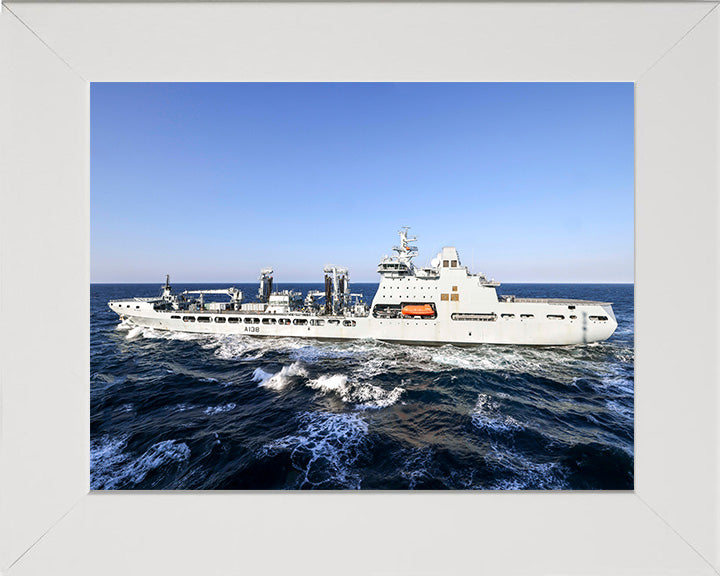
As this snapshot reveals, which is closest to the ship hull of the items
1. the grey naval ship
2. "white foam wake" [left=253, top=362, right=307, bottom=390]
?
the grey naval ship

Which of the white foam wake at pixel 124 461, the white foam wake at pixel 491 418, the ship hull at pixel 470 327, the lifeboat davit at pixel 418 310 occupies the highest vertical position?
the lifeboat davit at pixel 418 310

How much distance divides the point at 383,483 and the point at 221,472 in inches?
102

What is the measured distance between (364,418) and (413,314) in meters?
7.62

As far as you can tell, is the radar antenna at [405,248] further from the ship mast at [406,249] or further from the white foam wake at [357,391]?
the white foam wake at [357,391]

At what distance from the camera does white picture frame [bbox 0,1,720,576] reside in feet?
5.22

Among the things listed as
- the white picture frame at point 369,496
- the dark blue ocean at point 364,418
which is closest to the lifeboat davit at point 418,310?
the dark blue ocean at point 364,418

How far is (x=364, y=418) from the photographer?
19.0ft

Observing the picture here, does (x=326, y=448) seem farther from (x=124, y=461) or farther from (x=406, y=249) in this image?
(x=406, y=249)

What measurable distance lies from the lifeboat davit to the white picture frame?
1057 cm

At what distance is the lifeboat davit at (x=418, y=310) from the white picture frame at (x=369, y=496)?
10574mm

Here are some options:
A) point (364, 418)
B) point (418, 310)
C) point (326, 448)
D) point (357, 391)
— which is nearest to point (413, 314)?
point (418, 310)

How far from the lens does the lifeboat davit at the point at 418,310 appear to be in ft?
41.3
